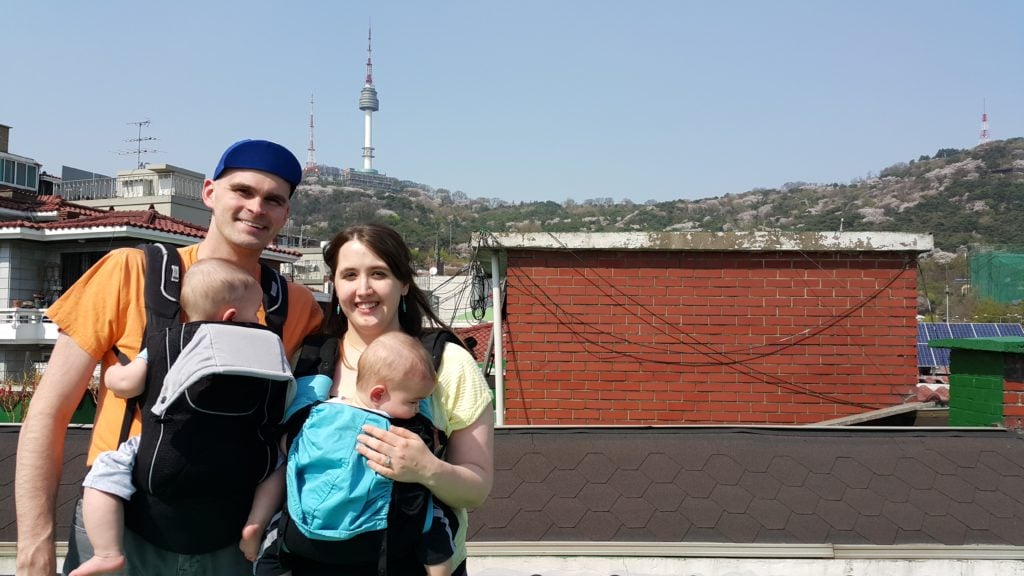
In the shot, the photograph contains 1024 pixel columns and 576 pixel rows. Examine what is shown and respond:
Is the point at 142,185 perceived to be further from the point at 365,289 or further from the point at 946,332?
the point at 365,289

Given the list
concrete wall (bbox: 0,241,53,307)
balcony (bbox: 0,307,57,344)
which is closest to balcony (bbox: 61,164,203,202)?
concrete wall (bbox: 0,241,53,307)

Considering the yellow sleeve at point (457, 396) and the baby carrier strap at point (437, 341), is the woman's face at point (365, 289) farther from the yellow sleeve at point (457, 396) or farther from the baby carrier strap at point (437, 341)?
the yellow sleeve at point (457, 396)

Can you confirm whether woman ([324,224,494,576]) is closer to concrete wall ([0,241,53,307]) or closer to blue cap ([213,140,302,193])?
blue cap ([213,140,302,193])

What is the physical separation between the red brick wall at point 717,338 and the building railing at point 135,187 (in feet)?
114

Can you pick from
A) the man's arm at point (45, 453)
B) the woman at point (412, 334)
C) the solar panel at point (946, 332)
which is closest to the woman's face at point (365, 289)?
the woman at point (412, 334)

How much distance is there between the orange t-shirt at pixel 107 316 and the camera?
2178 millimetres

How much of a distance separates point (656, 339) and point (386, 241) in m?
5.09

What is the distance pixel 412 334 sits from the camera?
2496 mm

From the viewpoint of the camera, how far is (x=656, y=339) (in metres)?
7.13

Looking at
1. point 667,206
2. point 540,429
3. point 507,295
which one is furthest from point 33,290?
point 667,206

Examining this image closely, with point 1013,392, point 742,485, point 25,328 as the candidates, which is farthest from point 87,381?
point 25,328

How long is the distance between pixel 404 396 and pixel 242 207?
802 mm

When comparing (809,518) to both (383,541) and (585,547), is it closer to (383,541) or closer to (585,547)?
(585,547)

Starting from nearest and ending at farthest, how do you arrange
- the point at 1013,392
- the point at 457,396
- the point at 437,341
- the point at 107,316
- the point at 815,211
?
1. the point at 107,316
2. the point at 457,396
3. the point at 437,341
4. the point at 1013,392
5. the point at 815,211
